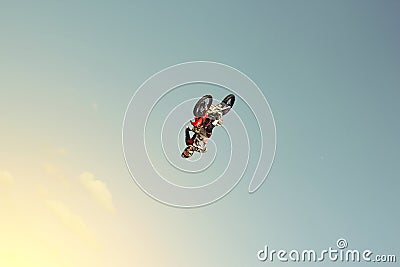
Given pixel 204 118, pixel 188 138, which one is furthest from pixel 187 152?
pixel 204 118

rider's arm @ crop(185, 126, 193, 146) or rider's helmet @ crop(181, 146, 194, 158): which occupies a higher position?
rider's arm @ crop(185, 126, 193, 146)

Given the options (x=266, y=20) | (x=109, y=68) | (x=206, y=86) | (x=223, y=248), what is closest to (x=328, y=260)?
(x=223, y=248)

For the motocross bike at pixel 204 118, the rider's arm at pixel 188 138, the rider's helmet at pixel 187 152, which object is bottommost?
the rider's helmet at pixel 187 152

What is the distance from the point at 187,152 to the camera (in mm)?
2602

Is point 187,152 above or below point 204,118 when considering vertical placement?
below

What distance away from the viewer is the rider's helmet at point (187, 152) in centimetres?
260

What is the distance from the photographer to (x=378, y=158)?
2.77 m

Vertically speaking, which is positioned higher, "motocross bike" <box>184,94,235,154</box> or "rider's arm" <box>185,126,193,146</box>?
"motocross bike" <box>184,94,235,154</box>

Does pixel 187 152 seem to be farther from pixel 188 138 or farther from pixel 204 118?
pixel 204 118

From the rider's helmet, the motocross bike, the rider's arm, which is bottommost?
the rider's helmet

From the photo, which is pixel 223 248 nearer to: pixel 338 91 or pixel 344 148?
pixel 344 148

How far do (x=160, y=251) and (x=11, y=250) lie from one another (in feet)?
2.23

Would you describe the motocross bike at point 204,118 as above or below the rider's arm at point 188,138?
above

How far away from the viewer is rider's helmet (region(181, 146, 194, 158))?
8.53 ft
